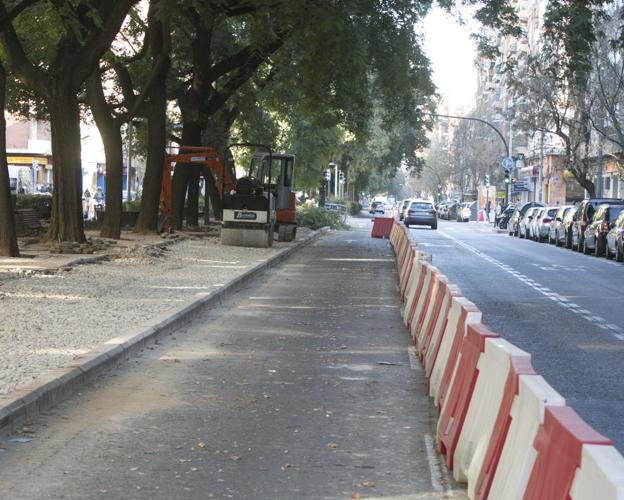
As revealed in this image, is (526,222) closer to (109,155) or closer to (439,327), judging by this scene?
(109,155)

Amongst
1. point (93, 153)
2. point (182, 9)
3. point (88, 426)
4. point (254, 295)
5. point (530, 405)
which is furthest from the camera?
point (93, 153)

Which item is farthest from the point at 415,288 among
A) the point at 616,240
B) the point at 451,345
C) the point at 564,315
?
the point at 616,240

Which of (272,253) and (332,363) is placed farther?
(272,253)

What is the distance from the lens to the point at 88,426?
8086mm

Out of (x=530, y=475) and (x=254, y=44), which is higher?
(x=254, y=44)

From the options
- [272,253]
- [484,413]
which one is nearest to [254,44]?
[272,253]

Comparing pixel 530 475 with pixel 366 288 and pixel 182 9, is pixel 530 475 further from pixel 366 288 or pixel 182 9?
pixel 182 9

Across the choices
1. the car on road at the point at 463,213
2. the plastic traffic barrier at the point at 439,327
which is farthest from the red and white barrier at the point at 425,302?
the car on road at the point at 463,213

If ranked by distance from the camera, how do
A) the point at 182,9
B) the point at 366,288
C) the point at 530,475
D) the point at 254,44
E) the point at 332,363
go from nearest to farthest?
the point at 530,475, the point at 332,363, the point at 366,288, the point at 182,9, the point at 254,44

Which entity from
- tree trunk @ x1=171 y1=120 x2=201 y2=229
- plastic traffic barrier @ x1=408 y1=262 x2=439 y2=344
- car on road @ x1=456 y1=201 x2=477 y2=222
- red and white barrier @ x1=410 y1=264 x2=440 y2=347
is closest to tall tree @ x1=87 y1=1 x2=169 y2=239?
tree trunk @ x1=171 y1=120 x2=201 y2=229

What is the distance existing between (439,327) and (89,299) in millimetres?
7530

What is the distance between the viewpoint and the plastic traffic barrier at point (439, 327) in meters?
9.54

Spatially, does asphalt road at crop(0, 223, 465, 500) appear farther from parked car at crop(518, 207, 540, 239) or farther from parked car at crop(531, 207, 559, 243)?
parked car at crop(518, 207, 540, 239)

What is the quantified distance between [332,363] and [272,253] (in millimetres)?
18596
